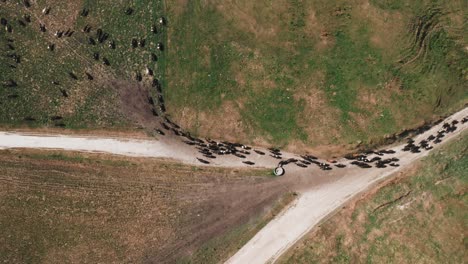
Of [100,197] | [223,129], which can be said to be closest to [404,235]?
[223,129]

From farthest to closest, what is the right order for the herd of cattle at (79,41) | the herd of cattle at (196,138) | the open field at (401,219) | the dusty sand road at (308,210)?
Result: 1. the herd of cattle at (79,41)
2. the herd of cattle at (196,138)
3. the dusty sand road at (308,210)
4. the open field at (401,219)

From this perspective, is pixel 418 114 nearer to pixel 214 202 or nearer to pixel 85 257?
pixel 214 202

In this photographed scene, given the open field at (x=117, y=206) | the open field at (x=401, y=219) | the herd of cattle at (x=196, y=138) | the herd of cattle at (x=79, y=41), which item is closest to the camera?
the open field at (x=401, y=219)

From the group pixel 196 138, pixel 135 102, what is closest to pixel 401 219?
pixel 196 138

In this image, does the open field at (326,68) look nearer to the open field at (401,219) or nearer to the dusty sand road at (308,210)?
the dusty sand road at (308,210)

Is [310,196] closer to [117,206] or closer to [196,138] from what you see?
[196,138]

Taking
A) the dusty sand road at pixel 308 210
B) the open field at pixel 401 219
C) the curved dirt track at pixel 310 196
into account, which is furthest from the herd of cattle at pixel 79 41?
the open field at pixel 401 219
